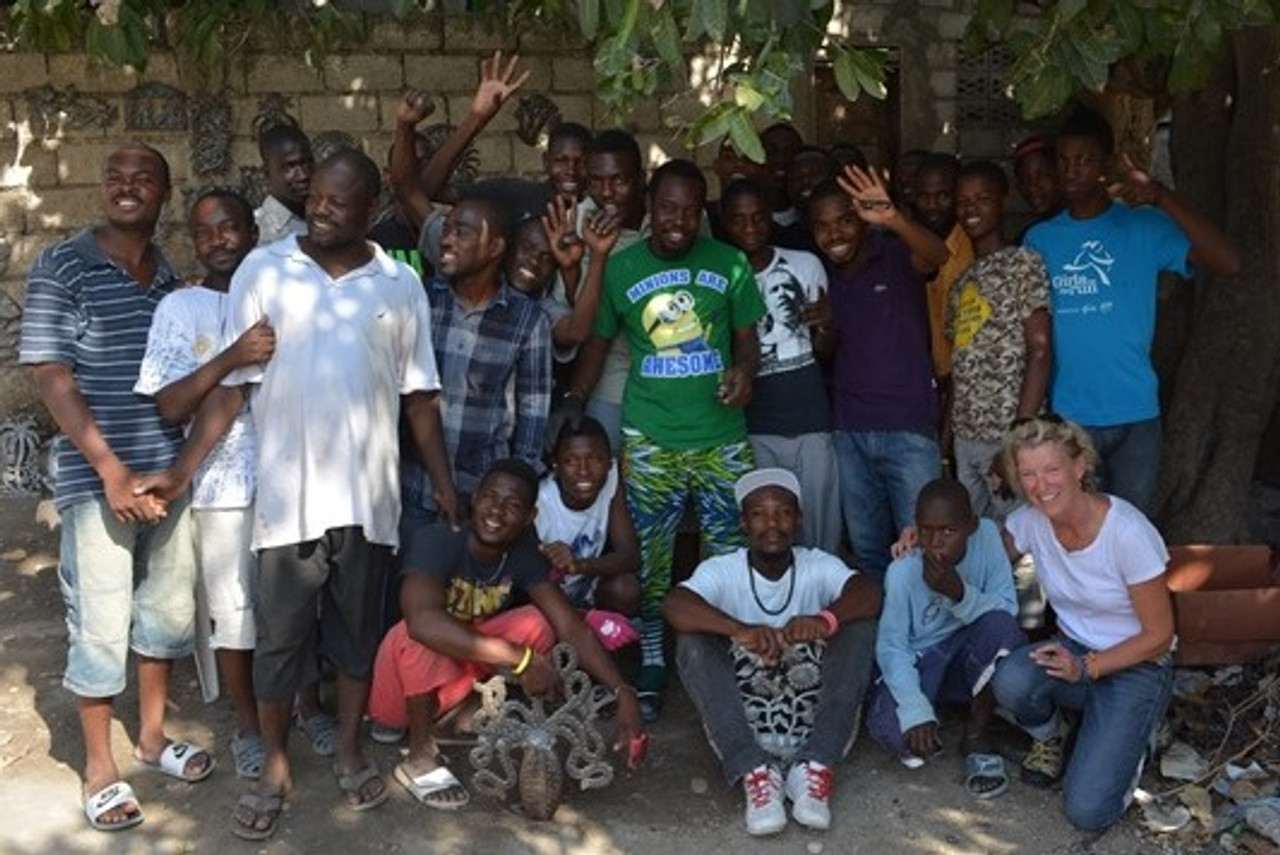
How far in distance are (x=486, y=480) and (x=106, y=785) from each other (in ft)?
4.37

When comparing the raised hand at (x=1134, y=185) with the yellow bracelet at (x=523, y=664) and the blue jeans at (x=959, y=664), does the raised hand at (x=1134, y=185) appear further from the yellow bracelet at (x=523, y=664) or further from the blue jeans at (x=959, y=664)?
the yellow bracelet at (x=523, y=664)

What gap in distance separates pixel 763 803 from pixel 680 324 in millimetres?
1492

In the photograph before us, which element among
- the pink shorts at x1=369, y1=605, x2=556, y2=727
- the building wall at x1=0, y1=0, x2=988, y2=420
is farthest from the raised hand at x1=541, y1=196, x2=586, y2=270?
the building wall at x1=0, y1=0, x2=988, y2=420

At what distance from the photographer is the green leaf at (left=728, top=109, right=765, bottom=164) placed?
293cm

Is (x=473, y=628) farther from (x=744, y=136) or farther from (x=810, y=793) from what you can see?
(x=744, y=136)

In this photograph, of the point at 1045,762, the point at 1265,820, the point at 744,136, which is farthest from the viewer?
the point at 1045,762

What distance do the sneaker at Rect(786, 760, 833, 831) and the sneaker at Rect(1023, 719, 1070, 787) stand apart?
0.62 metres

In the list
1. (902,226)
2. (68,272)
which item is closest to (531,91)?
(902,226)

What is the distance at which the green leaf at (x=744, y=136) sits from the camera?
2.93m

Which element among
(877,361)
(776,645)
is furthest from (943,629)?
(877,361)

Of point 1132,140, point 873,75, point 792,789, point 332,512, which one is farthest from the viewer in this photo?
point 1132,140

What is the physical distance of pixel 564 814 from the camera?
157 inches

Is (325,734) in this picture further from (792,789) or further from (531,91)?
(531,91)

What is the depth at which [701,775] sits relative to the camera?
4.23 meters
